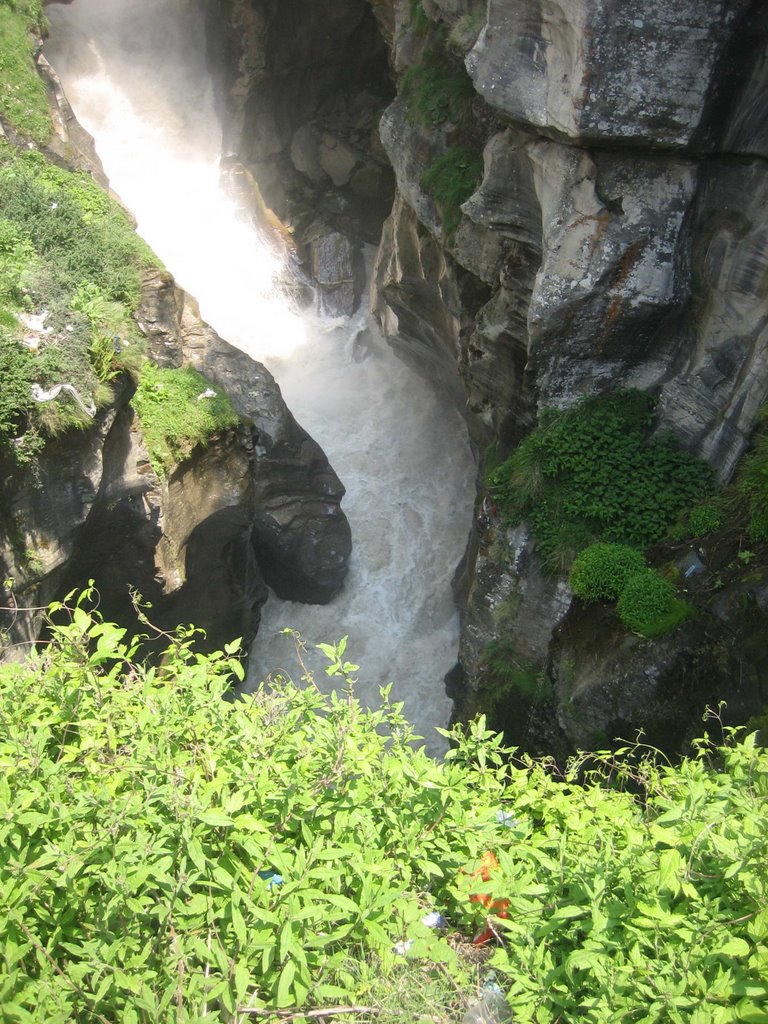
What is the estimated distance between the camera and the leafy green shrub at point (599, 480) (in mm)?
9086

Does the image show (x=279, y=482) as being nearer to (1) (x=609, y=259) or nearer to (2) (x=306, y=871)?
(1) (x=609, y=259)

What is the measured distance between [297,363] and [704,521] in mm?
10435

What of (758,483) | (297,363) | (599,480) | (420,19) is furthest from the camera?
(297,363)

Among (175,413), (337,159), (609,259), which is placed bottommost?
(175,413)

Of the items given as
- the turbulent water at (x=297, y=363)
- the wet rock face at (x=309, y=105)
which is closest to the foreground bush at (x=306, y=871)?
the turbulent water at (x=297, y=363)

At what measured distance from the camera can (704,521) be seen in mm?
8547

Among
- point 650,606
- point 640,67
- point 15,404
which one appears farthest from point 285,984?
point 640,67

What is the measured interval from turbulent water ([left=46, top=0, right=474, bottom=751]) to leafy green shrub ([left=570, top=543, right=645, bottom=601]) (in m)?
3.92

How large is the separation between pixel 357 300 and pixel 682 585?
11803mm

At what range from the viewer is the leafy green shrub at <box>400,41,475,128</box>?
36.8 feet

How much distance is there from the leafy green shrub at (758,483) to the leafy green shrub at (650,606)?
1.01 m

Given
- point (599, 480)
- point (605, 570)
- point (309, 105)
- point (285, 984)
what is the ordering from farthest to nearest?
point (309, 105), point (599, 480), point (605, 570), point (285, 984)

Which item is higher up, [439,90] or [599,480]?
[439,90]

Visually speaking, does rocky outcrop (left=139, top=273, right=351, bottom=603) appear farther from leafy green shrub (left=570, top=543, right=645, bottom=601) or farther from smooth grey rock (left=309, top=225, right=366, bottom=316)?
smooth grey rock (left=309, top=225, right=366, bottom=316)
